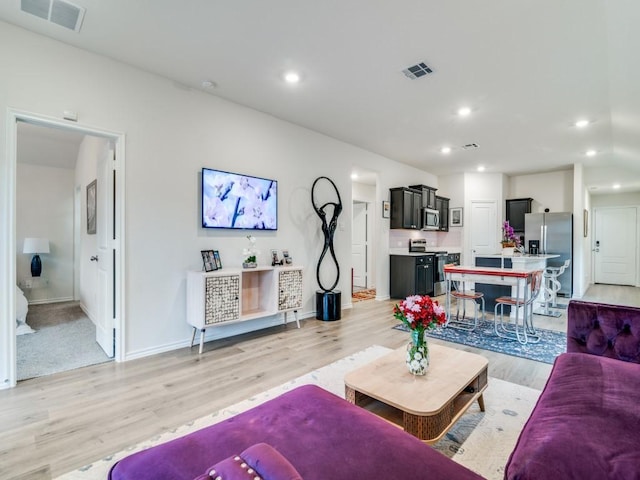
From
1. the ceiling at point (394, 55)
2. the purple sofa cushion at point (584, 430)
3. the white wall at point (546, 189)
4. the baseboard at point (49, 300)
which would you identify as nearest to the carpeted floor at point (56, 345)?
the baseboard at point (49, 300)

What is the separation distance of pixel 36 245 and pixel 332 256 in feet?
16.7

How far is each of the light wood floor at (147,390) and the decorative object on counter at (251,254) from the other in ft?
2.95

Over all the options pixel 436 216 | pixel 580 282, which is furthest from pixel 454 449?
pixel 580 282

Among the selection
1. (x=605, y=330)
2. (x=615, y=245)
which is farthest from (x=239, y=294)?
(x=615, y=245)

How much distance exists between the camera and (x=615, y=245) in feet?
30.6

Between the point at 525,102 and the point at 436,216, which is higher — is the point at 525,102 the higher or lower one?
the higher one

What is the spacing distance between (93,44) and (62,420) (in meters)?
3.06

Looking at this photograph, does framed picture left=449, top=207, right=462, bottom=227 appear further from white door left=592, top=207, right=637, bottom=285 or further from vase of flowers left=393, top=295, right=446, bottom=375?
vase of flowers left=393, top=295, right=446, bottom=375

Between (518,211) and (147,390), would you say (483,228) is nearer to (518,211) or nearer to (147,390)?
(518,211)

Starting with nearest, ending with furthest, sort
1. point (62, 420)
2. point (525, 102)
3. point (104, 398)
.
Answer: point (62, 420)
point (104, 398)
point (525, 102)

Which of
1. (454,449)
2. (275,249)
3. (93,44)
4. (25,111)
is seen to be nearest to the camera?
(454,449)

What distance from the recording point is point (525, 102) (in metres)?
4.00

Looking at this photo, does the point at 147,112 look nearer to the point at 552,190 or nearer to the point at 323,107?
the point at 323,107

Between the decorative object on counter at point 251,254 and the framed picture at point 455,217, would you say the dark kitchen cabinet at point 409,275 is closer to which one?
the framed picture at point 455,217
